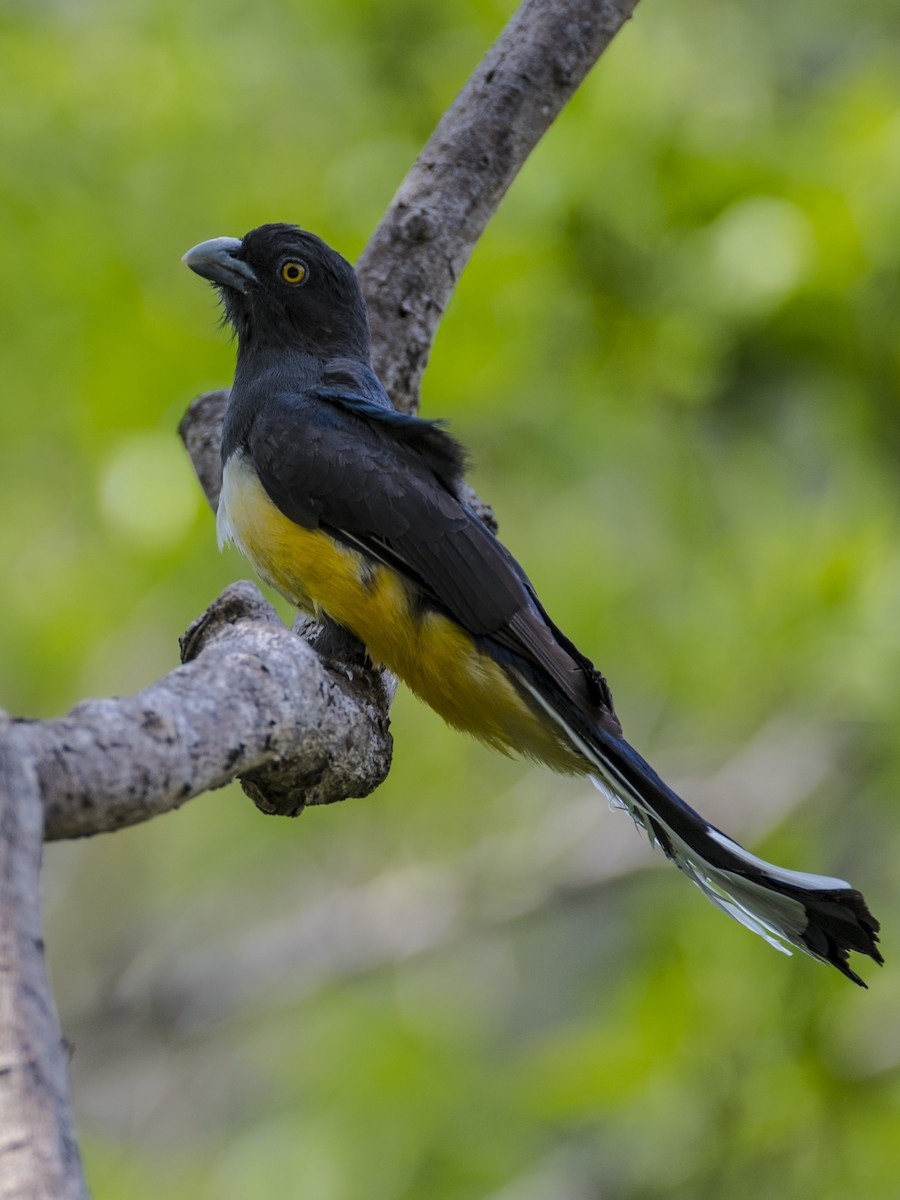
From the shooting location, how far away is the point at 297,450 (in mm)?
3998

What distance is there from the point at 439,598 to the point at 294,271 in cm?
164

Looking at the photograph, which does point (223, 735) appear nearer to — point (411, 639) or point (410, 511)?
point (411, 639)

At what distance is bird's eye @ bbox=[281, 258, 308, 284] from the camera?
4789mm

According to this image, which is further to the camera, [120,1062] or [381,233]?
[120,1062]

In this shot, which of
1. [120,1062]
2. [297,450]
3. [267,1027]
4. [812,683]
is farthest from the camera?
[267,1027]

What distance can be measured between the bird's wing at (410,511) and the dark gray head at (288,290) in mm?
606

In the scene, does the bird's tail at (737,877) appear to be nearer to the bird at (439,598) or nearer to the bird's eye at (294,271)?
the bird at (439,598)

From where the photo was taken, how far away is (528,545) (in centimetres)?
808

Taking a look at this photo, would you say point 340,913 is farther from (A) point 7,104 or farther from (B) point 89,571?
(A) point 7,104

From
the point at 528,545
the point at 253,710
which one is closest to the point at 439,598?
the point at 253,710

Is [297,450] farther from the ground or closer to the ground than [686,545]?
closer to the ground

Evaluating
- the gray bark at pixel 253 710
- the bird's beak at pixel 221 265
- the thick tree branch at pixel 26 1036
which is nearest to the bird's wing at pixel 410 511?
the gray bark at pixel 253 710

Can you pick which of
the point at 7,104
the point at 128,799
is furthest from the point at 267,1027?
the point at 128,799

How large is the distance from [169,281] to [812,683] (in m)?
3.87
